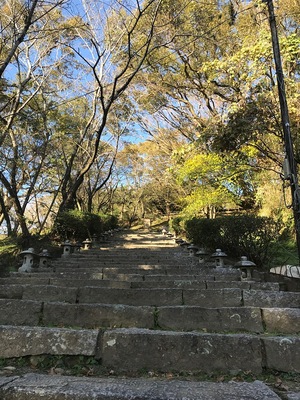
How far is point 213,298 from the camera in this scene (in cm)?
380

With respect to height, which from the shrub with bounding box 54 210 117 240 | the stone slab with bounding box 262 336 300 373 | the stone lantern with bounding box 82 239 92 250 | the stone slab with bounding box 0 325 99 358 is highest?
the shrub with bounding box 54 210 117 240

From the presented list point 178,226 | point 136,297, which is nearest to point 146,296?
point 136,297

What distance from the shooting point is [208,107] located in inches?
516

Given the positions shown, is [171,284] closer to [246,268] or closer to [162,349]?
[246,268]

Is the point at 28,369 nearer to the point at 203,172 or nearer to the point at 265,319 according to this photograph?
the point at 265,319

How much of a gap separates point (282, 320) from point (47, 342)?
2.37 m

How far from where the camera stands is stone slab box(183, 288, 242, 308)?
148 inches

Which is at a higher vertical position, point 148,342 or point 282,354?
point 148,342

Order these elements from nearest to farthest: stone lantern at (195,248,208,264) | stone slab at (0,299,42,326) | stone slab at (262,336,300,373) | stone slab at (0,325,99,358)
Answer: stone slab at (262,336,300,373) < stone slab at (0,325,99,358) < stone slab at (0,299,42,326) < stone lantern at (195,248,208,264)

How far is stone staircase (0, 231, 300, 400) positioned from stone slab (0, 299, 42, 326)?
11 mm

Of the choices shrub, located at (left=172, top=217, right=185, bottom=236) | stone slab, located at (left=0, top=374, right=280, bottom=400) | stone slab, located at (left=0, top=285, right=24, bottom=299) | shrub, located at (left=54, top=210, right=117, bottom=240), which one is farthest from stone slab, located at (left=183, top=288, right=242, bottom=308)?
shrub, located at (left=172, top=217, right=185, bottom=236)

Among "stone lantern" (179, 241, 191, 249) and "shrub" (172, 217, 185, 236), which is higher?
"shrub" (172, 217, 185, 236)

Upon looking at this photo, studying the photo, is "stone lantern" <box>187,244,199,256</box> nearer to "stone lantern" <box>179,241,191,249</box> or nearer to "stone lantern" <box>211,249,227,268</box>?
"stone lantern" <box>179,241,191,249</box>

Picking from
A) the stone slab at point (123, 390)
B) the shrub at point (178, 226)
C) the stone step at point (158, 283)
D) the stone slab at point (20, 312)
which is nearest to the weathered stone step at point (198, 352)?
the stone slab at point (123, 390)
